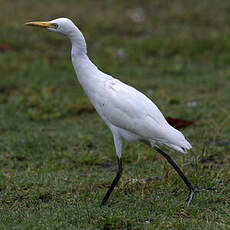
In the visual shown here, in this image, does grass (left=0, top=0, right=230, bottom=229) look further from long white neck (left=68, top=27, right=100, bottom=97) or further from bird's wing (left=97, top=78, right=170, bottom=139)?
long white neck (left=68, top=27, right=100, bottom=97)

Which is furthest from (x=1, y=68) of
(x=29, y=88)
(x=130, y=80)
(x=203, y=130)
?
(x=203, y=130)

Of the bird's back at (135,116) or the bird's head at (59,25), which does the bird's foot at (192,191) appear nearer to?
the bird's back at (135,116)

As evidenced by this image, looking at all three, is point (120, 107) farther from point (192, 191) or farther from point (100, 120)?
point (100, 120)

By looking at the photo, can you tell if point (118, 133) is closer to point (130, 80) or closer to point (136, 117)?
point (136, 117)

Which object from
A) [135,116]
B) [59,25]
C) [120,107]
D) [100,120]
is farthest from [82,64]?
[100,120]

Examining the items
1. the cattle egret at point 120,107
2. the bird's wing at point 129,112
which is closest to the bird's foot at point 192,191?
the cattle egret at point 120,107

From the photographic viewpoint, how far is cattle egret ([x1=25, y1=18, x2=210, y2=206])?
4.04 metres

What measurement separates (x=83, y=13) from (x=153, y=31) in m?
1.72

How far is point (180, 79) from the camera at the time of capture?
343 inches

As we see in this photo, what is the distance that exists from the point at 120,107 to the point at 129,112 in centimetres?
8

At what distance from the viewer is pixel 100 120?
6.85 metres

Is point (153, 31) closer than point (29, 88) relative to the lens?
No

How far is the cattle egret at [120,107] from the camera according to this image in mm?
4035

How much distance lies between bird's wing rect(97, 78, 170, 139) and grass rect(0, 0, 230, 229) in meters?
0.63
